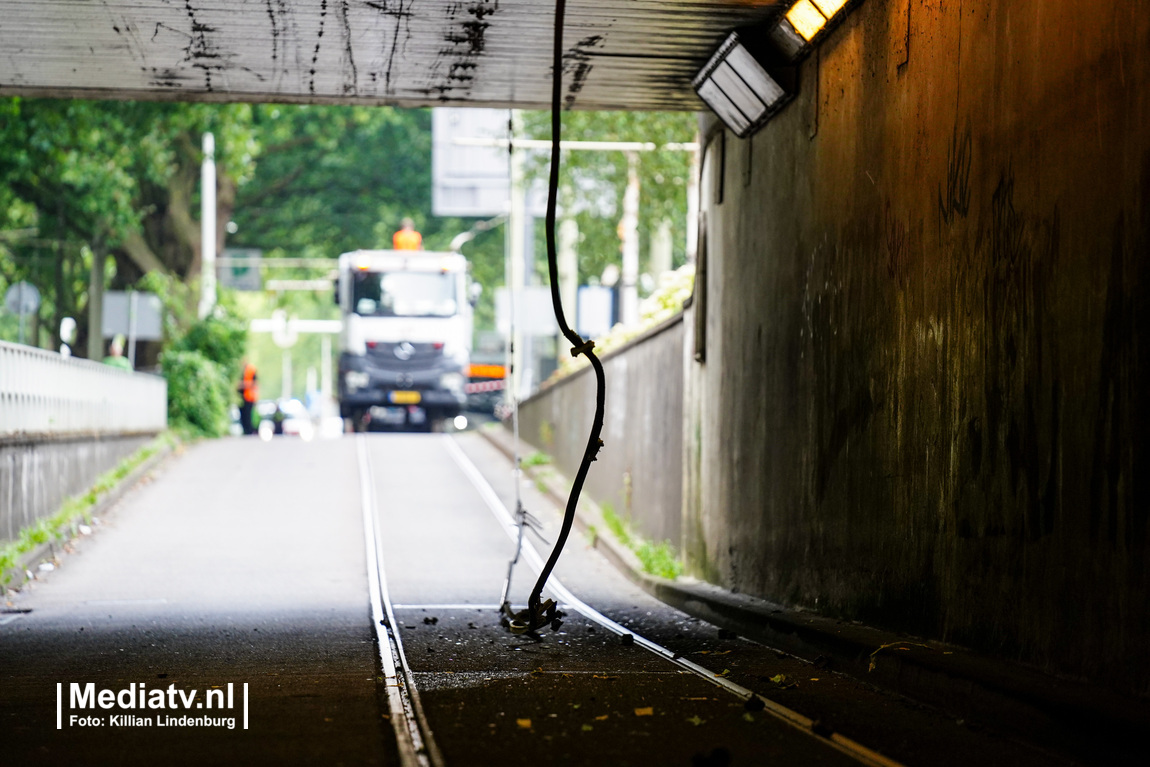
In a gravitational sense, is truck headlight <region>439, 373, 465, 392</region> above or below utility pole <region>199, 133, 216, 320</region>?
below

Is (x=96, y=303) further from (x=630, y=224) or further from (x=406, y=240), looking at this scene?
(x=630, y=224)

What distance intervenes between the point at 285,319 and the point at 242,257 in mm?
4239

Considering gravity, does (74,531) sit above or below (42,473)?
below

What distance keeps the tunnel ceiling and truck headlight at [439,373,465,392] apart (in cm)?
2124

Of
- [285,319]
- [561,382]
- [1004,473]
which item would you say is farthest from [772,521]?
[285,319]

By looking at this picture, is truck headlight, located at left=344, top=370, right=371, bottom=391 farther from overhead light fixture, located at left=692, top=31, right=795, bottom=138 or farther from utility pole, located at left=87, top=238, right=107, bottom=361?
overhead light fixture, located at left=692, top=31, right=795, bottom=138

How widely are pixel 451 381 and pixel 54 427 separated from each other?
18.2m

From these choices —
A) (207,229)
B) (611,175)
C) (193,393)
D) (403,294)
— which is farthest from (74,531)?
(207,229)

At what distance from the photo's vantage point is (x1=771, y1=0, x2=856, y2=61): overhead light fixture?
377 inches

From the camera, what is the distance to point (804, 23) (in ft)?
32.6

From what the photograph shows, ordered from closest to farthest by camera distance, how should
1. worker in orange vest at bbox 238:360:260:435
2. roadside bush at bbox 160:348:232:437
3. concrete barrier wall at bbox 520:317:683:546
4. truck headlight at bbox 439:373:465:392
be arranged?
concrete barrier wall at bbox 520:317:683:546
roadside bush at bbox 160:348:232:437
worker in orange vest at bbox 238:360:260:435
truck headlight at bbox 439:373:465:392

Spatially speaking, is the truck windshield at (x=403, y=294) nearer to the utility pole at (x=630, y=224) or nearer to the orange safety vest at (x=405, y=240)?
the orange safety vest at (x=405, y=240)

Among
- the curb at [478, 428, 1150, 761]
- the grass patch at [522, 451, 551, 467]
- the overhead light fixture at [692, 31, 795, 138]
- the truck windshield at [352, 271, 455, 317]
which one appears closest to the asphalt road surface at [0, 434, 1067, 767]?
the curb at [478, 428, 1150, 761]

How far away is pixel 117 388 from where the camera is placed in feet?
70.5
